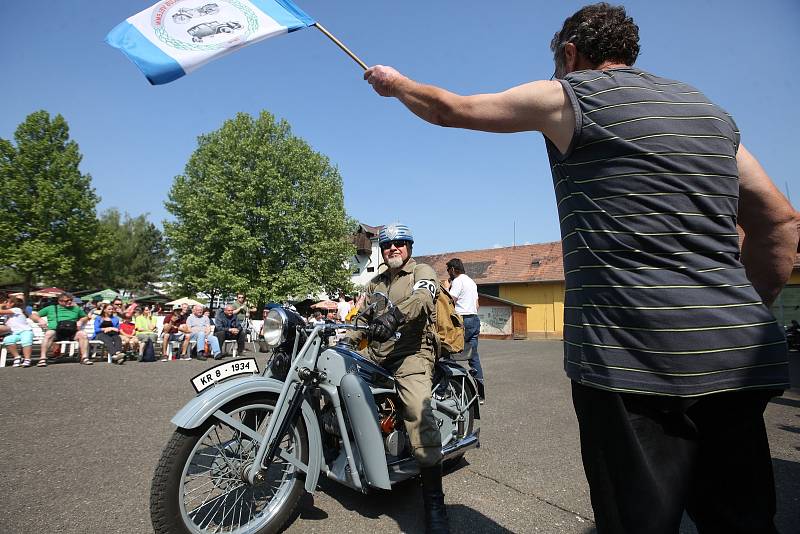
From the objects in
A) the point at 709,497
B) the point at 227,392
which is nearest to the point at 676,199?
the point at 709,497

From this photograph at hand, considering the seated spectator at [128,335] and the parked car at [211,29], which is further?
the seated spectator at [128,335]

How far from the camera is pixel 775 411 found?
20.8ft

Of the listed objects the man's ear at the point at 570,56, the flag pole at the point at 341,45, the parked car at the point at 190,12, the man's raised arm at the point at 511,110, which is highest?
the parked car at the point at 190,12

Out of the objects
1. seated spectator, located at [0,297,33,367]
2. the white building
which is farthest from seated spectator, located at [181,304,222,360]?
the white building

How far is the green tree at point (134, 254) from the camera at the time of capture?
53969mm

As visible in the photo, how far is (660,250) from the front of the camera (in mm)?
1293

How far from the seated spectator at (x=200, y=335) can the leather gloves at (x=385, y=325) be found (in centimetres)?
1233

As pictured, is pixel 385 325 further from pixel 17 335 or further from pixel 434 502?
pixel 17 335

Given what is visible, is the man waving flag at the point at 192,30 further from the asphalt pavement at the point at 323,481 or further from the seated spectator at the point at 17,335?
the seated spectator at the point at 17,335

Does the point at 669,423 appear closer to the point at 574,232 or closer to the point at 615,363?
the point at 615,363

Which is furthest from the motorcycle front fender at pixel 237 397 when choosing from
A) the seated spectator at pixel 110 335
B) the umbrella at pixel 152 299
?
the umbrella at pixel 152 299

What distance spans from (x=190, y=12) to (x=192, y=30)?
17cm

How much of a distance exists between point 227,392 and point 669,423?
6.84 ft

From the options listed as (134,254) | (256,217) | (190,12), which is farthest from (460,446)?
(134,254)
